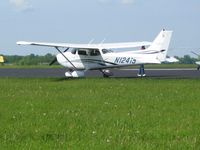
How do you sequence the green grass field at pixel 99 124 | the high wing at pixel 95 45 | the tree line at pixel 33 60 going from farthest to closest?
the tree line at pixel 33 60 → the high wing at pixel 95 45 → the green grass field at pixel 99 124

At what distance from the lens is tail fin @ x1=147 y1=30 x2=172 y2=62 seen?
38.1 meters

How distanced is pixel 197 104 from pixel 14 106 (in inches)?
188

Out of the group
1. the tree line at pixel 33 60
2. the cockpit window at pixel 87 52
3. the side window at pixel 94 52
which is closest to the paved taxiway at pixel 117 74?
the cockpit window at pixel 87 52

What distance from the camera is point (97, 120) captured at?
31.3 feet

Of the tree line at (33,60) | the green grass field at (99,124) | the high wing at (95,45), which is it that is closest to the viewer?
the green grass field at (99,124)

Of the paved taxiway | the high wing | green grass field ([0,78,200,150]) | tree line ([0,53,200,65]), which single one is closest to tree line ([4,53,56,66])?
tree line ([0,53,200,65])

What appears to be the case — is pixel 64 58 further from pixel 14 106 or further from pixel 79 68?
pixel 14 106

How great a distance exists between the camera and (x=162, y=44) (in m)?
38.5

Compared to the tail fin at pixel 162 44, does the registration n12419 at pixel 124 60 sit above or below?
below

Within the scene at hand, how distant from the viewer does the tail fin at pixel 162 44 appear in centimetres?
3806

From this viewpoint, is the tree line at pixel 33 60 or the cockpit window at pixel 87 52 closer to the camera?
the cockpit window at pixel 87 52

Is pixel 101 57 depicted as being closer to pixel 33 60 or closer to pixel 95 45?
pixel 95 45

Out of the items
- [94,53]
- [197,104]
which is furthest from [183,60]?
[197,104]

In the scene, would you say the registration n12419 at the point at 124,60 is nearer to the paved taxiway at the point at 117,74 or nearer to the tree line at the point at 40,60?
the paved taxiway at the point at 117,74
